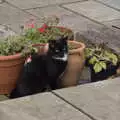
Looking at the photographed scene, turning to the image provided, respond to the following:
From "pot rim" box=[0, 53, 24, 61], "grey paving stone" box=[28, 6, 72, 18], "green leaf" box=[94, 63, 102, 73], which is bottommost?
"green leaf" box=[94, 63, 102, 73]

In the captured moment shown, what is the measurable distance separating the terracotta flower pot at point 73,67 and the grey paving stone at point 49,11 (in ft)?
8.24

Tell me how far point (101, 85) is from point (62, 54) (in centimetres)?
57

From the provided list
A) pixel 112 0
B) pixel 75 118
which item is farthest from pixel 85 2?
pixel 75 118

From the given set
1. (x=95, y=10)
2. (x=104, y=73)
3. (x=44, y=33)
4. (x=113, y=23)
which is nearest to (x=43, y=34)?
(x=44, y=33)

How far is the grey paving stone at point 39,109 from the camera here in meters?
5.11

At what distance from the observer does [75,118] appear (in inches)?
201

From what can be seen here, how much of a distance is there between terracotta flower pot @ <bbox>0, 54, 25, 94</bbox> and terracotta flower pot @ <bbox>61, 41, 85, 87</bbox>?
0.52 meters

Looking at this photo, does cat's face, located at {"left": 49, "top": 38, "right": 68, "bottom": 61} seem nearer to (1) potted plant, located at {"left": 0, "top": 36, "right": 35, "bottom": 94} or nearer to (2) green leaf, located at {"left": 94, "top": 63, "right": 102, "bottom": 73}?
(1) potted plant, located at {"left": 0, "top": 36, "right": 35, "bottom": 94}

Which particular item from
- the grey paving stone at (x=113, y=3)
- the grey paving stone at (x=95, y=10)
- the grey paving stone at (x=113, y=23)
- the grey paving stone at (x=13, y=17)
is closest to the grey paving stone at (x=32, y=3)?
the grey paving stone at (x=13, y=17)

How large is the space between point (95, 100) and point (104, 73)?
814 millimetres

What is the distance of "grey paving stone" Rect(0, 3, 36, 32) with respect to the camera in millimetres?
7992

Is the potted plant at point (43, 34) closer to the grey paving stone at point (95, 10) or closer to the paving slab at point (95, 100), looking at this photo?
the paving slab at point (95, 100)

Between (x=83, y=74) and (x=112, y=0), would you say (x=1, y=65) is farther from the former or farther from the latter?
(x=112, y=0)

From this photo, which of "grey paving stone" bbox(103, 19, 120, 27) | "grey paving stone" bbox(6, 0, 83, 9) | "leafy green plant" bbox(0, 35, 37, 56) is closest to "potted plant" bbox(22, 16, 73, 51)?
"leafy green plant" bbox(0, 35, 37, 56)
